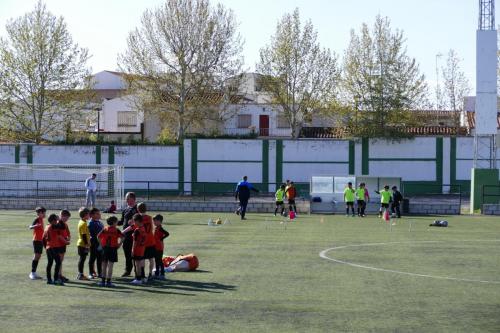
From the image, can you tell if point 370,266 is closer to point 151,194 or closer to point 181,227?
point 181,227

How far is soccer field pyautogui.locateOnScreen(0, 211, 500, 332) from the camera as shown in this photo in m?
14.2

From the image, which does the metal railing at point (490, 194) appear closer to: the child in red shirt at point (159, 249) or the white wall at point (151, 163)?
the white wall at point (151, 163)

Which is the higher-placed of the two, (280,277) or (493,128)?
(493,128)

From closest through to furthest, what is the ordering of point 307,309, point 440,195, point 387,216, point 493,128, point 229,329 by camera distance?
point 229,329
point 307,309
point 387,216
point 493,128
point 440,195

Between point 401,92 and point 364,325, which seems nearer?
point 364,325

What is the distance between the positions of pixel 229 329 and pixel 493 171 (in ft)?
106

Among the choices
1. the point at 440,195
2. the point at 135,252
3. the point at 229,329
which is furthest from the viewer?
the point at 440,195

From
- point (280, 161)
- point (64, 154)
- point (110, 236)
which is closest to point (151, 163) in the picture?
point (64, 154)

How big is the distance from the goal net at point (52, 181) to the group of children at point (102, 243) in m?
26.3

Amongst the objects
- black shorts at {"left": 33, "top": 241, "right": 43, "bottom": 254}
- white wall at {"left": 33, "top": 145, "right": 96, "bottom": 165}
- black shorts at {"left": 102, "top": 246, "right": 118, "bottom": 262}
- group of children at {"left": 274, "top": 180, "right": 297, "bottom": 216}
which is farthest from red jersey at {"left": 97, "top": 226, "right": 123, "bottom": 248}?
white wall at {"left": 33, "top": 145, "right": 96, "bottom": 165}

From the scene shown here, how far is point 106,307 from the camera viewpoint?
15.5 m

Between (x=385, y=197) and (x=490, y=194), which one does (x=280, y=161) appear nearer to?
(x=490, y=194)

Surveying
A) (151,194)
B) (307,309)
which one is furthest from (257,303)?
(151,194)

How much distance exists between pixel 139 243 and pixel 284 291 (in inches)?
131
